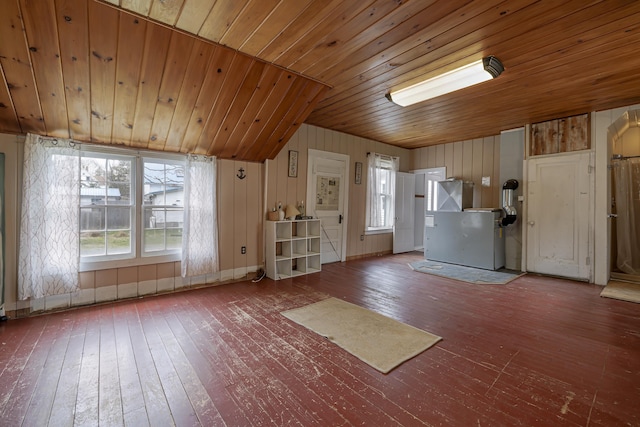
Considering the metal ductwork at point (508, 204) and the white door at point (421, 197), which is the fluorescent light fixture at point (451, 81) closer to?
the metal ductwork at point (508, 204)

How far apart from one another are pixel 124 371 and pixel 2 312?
6.13 ft

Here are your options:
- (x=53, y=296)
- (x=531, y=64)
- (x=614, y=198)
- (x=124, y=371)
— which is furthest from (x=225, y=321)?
(x=614, y=198)

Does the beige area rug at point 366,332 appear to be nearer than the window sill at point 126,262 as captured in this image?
Yes

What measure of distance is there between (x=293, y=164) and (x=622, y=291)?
16.0 feet

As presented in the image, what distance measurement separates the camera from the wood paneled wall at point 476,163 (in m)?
5.36

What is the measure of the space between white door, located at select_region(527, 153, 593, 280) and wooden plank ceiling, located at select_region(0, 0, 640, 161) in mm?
976

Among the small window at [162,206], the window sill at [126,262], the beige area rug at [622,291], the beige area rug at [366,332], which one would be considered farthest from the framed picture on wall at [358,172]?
the beige area rug at [622,291]

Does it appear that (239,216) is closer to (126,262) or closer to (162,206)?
(162,206)

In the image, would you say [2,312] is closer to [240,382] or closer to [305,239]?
[240,382]

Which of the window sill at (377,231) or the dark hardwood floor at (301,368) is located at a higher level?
the window sill at (377,231)

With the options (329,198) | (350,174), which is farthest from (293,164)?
(350,174)

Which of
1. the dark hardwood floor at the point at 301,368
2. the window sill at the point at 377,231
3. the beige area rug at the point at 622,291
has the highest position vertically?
the window sill at the point at 377,231

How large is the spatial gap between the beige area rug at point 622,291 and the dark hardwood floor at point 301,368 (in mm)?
221

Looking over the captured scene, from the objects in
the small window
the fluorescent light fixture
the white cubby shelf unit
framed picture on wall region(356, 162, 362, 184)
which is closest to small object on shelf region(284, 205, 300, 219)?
the white cubby shelf unit
